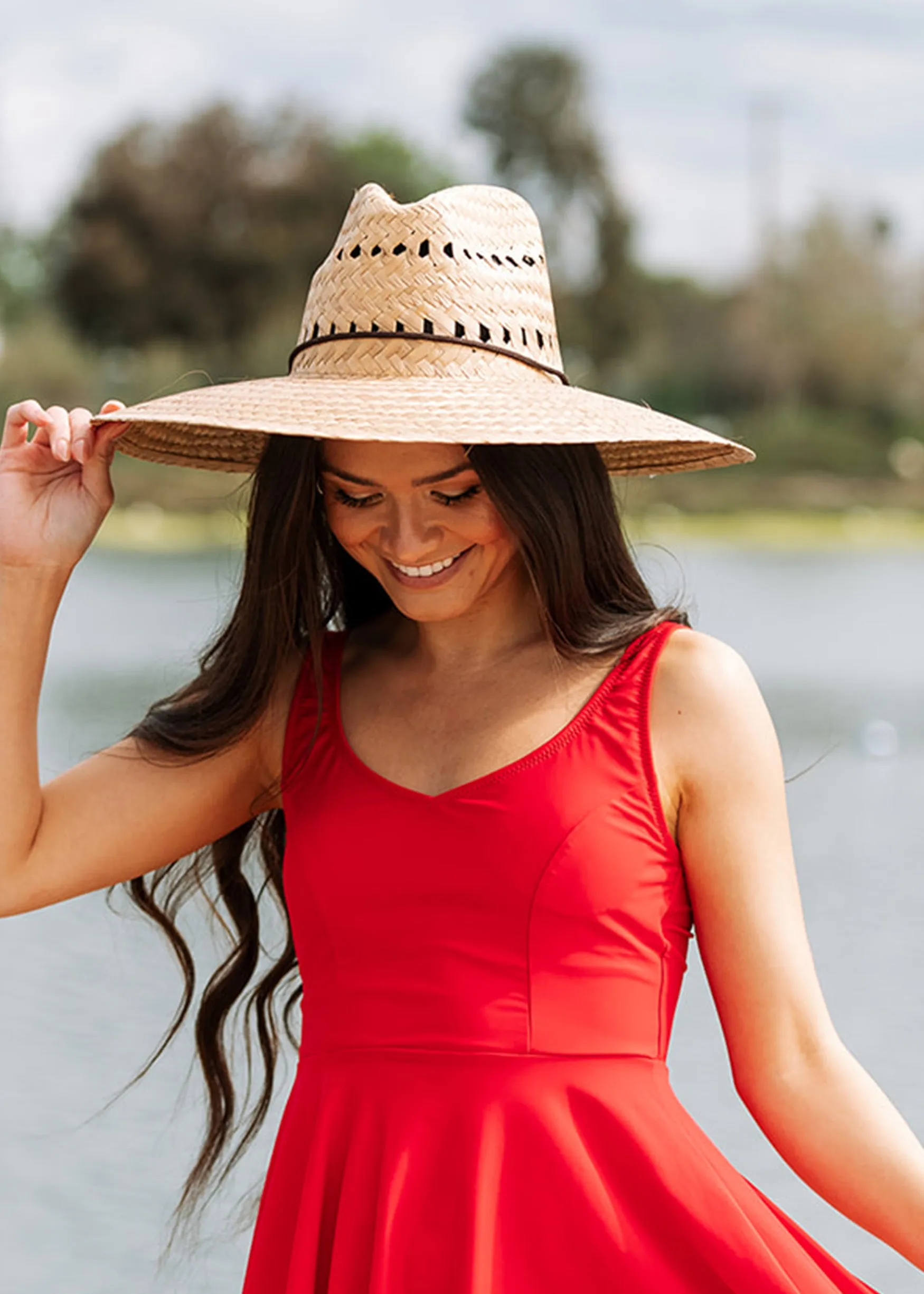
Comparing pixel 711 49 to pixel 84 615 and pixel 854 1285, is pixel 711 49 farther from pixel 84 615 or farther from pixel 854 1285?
pixel 854 1285

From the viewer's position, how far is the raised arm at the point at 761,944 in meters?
1.48

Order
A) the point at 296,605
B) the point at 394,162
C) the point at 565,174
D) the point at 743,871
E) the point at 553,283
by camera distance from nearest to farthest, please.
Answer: the point at 743,871, the point at 296,605, the point at 553,283, the point at 565,174, the point at 394,162

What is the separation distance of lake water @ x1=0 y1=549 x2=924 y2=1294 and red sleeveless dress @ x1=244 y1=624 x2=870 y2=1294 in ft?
1.31

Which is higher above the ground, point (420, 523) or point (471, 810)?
point (420, 523)

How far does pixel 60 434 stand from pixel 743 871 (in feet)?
2.12

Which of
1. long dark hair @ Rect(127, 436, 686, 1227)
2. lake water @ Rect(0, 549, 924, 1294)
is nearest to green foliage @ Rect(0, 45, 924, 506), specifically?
lake water @ Rect(0, 549, 924, 1294)

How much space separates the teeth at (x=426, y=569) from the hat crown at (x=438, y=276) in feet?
0.59

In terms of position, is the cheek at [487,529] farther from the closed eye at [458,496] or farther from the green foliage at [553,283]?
the green foliage at [553,283]

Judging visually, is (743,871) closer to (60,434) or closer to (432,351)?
(432,351)

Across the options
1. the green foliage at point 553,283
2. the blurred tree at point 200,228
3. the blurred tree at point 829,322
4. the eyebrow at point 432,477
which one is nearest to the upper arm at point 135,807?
the eyebrow at point 432,477

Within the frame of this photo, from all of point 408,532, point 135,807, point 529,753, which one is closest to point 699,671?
point 529,753

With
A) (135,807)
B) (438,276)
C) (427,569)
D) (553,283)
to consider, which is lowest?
(553,283)

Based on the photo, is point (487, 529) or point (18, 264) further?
point (18, 264)

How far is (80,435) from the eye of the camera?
1.66 m
